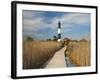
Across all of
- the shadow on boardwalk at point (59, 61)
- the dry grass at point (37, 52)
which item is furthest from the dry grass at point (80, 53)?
the dry grass at point (37, 52)

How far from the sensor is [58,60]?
207cm

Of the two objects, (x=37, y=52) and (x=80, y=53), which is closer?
(x=37, y=52)

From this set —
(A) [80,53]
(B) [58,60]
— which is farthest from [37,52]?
(A) [80,53]

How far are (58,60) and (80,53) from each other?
9.6 inches

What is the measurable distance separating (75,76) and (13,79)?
0.60m

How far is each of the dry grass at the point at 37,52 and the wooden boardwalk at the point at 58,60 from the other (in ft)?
0.13

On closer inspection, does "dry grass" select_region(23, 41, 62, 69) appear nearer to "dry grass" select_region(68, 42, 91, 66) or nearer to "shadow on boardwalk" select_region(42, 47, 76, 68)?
"shadow on boardwalk" select_region(42, 47, 76, 68)

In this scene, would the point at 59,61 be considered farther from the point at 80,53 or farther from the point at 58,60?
the point at 80,53

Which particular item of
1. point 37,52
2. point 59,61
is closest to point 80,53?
point 59,61

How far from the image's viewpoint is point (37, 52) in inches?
78.6

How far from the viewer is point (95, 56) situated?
223cm

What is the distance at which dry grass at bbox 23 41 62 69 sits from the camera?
1956mm

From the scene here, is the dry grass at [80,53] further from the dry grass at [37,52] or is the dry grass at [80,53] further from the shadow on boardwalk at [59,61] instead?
the dry grass at [37,52]
